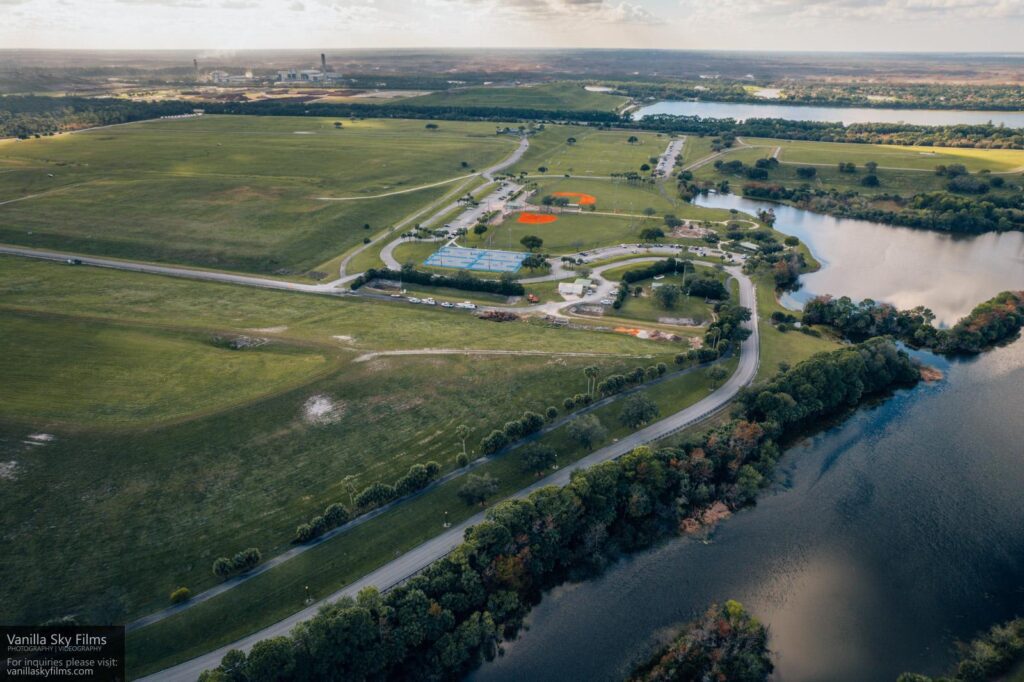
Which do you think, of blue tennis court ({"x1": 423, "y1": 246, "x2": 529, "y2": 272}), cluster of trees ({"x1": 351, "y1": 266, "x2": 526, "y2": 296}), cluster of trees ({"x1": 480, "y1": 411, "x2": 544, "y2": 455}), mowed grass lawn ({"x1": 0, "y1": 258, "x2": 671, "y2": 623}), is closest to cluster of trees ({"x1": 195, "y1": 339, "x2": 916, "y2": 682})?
cluster of trees ({"x1": 480, "y1": 411, "x2": 544, "y2": 455})

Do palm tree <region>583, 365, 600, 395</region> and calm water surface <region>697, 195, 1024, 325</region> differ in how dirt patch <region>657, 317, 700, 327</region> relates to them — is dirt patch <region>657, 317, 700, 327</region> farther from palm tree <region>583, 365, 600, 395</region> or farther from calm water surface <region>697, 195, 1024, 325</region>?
palm tree <region>583, 365, 600, 395</region>

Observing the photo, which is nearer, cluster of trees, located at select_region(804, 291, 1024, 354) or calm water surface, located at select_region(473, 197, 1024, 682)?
calm water surface, located at select_region(473, 197, 1024, 682)

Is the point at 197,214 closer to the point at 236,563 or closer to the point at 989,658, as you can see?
the point at 236,563

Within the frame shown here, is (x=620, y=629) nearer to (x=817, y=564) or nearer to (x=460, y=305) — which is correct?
(x=817, y=564)

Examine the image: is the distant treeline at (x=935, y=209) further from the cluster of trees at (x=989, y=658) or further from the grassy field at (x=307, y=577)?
the grassy field at (x=307, y=577)

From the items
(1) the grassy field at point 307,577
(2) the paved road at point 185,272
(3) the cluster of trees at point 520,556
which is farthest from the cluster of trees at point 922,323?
(2) the paved road at point 185,272
